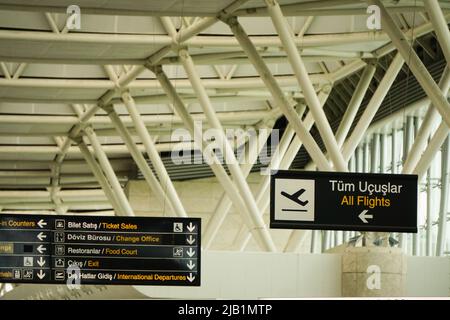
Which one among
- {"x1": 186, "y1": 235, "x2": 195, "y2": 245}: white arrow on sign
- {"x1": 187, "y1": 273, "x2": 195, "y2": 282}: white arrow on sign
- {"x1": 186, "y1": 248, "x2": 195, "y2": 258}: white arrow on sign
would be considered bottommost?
{"x1": 187, "y1": 273, "x2": 195, "y2": 282}: white arrow on sign

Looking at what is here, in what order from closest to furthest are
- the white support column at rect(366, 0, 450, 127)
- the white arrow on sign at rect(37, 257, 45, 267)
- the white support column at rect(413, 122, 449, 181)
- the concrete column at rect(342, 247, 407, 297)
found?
the white arrow on sign at rect(37, 257, 45, 267)
the white support column at rect(366, 0, 450, 127)
the concrete column at rect(342, 247, 407, 297)
the white support column at rect(413, 122, 449, 181)

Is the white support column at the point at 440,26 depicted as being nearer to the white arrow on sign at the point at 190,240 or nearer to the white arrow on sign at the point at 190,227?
the white arrow on sign at the point at 190,227

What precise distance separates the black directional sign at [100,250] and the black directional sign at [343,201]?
304 centimetres

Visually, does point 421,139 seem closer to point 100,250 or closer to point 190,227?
point 190,227

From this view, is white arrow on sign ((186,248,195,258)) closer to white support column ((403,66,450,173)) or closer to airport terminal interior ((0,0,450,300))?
airport terminal interior ((0,0,450,300))

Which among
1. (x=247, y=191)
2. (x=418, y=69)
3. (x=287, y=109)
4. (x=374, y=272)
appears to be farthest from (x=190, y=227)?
(x=247, y=191)

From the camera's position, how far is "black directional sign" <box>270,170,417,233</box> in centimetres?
2906

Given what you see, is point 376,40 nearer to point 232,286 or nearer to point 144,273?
point 232,286

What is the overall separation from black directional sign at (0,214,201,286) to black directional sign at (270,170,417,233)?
9.97 feet

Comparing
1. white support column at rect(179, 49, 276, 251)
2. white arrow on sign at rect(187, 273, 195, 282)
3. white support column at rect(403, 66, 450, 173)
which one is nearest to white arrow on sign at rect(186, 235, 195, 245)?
white arrow on sign at rect(187, 273, 195, 282)

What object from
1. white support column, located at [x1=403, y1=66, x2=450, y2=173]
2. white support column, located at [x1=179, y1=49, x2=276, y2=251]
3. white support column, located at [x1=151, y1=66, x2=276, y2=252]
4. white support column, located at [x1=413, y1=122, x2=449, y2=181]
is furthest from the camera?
white support column, located at [x1=151, y1=66, x2=276, y2=252]

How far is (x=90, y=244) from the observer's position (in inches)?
1233

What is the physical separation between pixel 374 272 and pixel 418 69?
18.6 feet
